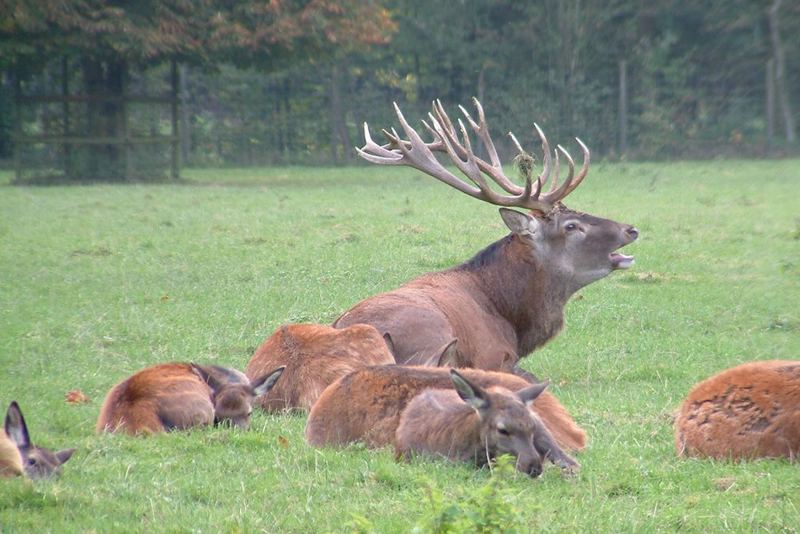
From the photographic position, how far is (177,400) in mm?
6723

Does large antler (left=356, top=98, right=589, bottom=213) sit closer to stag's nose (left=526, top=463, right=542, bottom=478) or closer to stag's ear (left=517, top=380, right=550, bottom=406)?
stag's ear (left=517, top=380, right=550, bottom=406)

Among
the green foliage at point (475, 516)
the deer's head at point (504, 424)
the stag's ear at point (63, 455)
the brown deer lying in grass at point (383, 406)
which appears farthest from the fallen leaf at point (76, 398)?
the green foliage at point (475, 516)

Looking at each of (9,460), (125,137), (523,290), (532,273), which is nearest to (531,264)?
(532,273)

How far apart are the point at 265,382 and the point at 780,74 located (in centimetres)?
2985

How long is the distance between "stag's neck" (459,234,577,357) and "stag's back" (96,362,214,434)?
2830 mm

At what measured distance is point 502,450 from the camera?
550 centimetres

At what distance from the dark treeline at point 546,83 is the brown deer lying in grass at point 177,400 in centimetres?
2579

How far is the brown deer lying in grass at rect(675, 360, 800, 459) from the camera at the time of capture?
224 inches

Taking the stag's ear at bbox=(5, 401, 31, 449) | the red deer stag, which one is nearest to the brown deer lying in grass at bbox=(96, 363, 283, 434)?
the stag's ear at bbox=(5, 401, 31, 449)

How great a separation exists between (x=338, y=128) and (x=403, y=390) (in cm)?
2748

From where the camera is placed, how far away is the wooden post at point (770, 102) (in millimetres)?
32812

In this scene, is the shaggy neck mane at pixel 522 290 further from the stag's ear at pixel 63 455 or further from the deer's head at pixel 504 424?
the stag's ear at pixel 63 455

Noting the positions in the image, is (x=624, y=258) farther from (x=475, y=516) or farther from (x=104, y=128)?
(x=104, y=128)

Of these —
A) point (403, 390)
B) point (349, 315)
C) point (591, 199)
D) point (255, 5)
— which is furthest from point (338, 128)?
point (403, 390)
